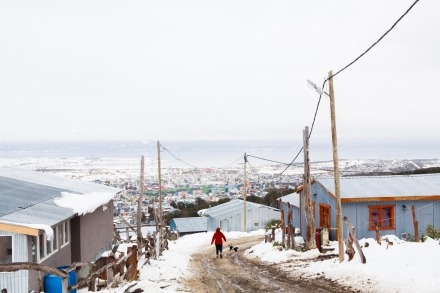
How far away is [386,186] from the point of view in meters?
27.5

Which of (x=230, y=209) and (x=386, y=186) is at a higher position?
(x=386, y=186)

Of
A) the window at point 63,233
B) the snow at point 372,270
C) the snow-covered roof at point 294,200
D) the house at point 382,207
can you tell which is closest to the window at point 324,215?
the house at point 382,207

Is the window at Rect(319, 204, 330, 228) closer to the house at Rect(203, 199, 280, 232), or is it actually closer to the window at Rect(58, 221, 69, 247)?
the window at Rect(58, 221, 69, 247)

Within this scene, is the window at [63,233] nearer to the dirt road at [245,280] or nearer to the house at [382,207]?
the dirt road at [245,280]

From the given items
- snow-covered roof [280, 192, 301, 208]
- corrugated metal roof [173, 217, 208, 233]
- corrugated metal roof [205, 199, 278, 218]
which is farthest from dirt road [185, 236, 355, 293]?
corrugated metal roof [173, 217, 208, 233]

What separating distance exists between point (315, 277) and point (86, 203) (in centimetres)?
866

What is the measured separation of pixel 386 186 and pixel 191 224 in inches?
1314

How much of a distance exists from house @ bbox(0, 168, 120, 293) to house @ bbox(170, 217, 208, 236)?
30030mm

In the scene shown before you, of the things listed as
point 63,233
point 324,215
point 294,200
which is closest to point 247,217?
point 294,200

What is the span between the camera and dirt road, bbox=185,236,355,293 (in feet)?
47.2

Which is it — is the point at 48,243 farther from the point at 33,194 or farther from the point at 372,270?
the point at 372,270

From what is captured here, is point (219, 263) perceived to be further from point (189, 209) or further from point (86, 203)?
point (189, 209)

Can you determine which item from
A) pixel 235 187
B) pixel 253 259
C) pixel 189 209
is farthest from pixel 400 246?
pixel 235 187

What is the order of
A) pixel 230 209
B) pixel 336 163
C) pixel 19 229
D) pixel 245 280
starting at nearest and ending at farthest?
pixel 19 229 → pixel 245 280 → pixel 336 163 → pixel 230 209
